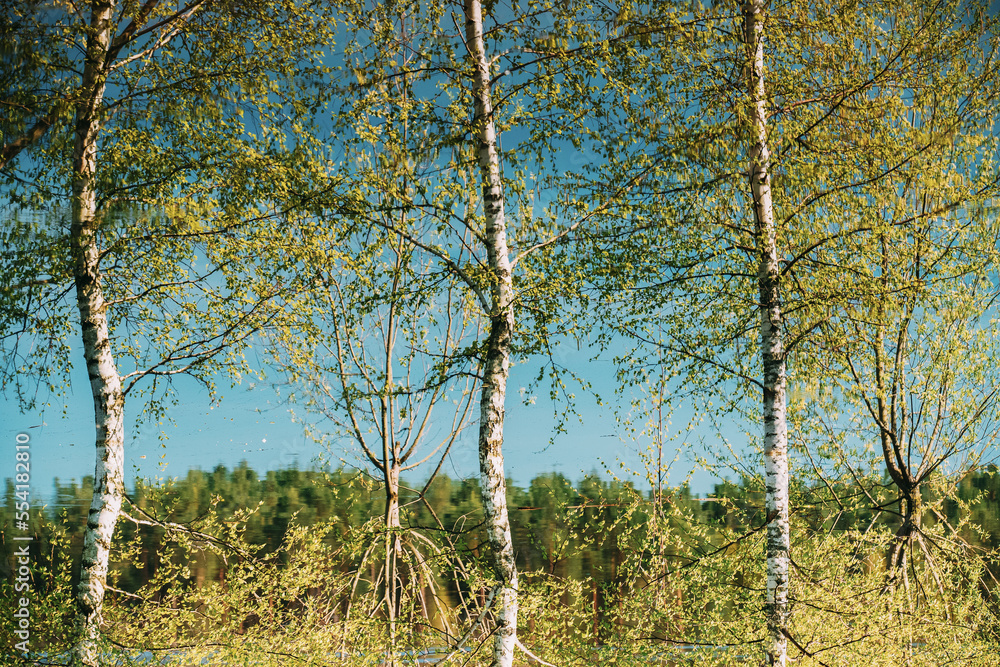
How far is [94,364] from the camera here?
286 inches

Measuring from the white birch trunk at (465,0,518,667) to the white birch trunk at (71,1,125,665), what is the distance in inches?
Answer: 148

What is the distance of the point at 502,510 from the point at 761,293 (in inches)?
137

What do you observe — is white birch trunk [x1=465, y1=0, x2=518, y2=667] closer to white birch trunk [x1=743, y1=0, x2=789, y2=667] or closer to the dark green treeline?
the dark green treeline

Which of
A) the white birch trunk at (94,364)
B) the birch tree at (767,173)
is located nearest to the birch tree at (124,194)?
the white birch trunk at (94,364)

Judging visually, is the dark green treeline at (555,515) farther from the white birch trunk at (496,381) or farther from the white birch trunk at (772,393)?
the white birch trunk at (772,393)

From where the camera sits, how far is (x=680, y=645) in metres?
8.14

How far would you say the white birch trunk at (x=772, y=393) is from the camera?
279 inches

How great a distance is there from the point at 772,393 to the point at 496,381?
284cm

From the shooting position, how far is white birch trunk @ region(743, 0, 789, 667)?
708cm

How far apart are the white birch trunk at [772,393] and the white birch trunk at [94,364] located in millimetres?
6464

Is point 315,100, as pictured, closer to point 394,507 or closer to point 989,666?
point 394,507

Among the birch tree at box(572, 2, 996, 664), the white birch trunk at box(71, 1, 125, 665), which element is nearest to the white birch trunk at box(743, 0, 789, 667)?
the birch tree at box(572, 2, 996, 664)

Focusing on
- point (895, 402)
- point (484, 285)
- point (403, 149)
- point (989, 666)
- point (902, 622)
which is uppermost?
point (403, 149)

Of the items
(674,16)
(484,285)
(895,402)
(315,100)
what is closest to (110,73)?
(315,100)
